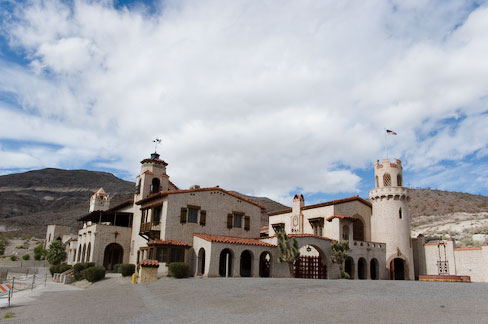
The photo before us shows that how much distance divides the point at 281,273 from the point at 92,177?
149976mm

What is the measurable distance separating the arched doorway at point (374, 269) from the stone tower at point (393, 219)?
131 centimetres

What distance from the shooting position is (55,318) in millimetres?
16641

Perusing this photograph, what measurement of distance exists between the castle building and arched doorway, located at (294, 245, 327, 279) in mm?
93

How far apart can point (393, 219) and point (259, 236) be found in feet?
47.1

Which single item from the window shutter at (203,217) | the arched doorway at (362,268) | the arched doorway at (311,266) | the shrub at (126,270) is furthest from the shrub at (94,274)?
the arched doorway at (362,268)

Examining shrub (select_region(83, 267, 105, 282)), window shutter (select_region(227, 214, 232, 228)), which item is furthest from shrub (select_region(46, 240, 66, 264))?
window shutter (select_region(227, 214, 232, 228))

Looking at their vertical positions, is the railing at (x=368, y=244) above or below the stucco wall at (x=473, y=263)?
→ above

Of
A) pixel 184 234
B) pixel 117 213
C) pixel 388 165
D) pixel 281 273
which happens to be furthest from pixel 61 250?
pixel 388 165

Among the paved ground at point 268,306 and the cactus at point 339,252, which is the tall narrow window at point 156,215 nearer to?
the paved ground at point 268,306

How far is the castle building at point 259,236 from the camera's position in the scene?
34.8 meters

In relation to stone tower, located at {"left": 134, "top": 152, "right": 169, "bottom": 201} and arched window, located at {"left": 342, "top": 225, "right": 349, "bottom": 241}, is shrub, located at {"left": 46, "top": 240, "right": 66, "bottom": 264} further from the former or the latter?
arched window, located at {"left": 342, "top": 225, "right": 349, "bottom": 241}

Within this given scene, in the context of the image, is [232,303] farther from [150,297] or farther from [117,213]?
[117,213]

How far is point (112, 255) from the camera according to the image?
45.7m

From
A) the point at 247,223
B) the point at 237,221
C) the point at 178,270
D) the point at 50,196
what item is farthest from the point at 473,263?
the point at 50,196
